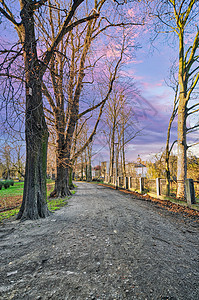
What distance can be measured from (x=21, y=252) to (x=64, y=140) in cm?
857

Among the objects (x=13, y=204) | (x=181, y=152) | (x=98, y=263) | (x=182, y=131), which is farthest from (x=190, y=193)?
(x=13, y=204)

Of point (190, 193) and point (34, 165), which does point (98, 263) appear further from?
point (190, 193)

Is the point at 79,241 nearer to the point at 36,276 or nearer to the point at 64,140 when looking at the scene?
the point at 36,276

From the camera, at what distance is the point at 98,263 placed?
7.73ft

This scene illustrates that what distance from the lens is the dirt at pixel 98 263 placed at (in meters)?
1.80

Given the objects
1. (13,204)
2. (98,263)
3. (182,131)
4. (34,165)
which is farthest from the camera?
(13,204)

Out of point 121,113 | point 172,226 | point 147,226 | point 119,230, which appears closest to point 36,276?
point 119,230

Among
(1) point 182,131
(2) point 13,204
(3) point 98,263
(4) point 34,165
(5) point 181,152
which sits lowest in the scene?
(2) point 13,204

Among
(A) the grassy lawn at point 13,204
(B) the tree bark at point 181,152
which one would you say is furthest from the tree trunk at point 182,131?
(A) the grassy lawn at point 13,204

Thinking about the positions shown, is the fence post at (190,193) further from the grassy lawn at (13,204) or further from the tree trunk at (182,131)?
the grassy lawn at (13,204)

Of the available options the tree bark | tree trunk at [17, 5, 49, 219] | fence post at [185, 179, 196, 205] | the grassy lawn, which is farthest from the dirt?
the tree bark

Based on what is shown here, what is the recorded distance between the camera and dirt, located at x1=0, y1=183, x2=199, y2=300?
1799 mm

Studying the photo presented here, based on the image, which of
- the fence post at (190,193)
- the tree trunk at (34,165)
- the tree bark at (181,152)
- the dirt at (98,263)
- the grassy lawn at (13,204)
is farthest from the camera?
the tree bark at (181,152)

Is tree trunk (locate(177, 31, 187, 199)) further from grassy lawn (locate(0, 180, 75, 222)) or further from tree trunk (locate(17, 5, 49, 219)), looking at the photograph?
tree trunk (locate(17, 5, 49, 219))
